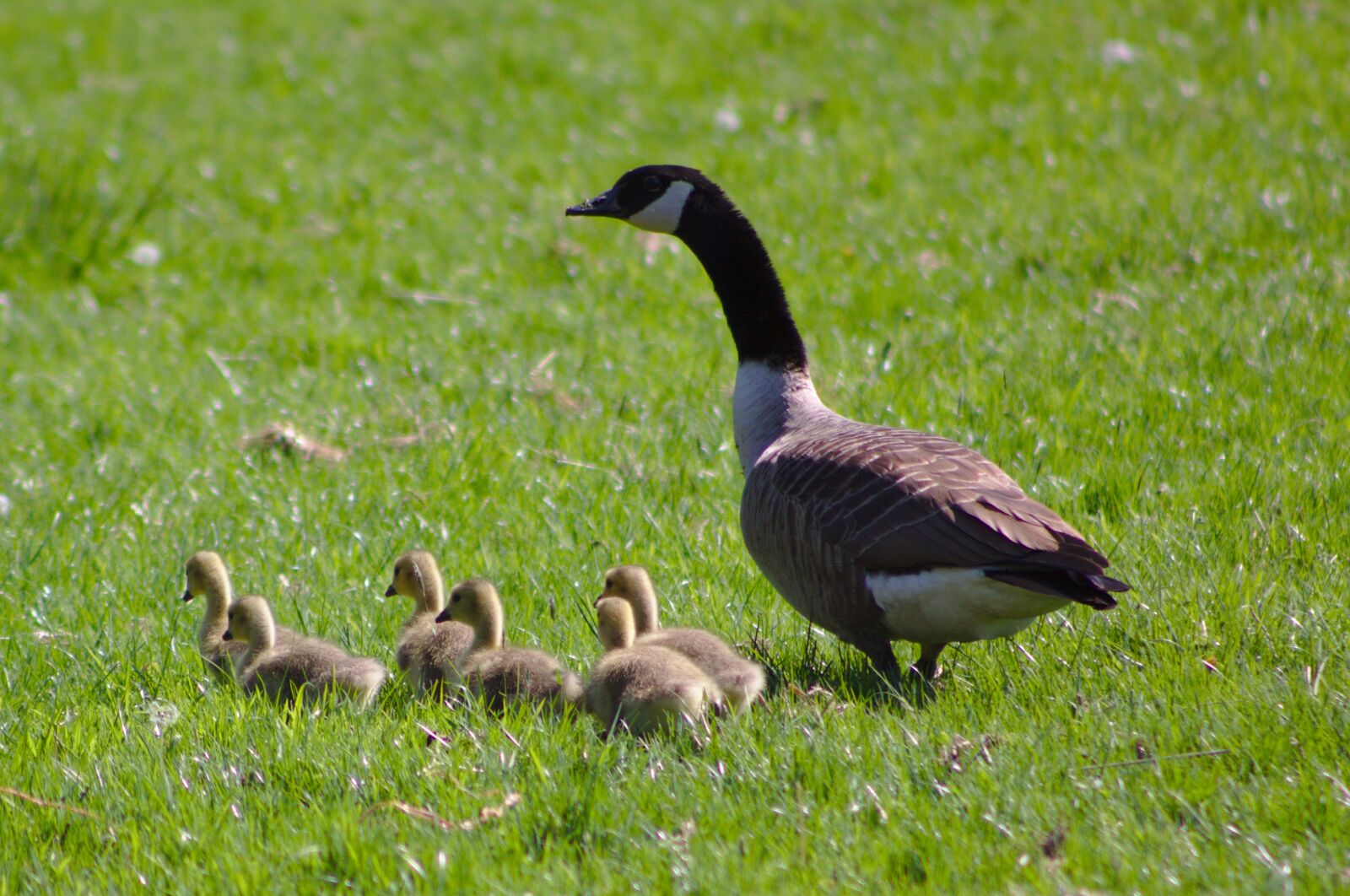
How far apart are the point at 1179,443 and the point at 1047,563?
8.64 feet

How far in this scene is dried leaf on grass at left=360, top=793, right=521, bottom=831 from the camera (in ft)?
13.2

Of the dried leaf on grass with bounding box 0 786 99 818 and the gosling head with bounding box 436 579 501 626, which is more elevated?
the gosling head with bounding box 436 579 501 626

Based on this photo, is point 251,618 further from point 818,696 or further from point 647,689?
point 818,696

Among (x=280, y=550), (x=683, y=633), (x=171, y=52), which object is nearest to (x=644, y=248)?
(x=280, y=550)

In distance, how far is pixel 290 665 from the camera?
512cm

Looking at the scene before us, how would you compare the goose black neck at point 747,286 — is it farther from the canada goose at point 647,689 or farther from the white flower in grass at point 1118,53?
the white flower in grass at point 1118,53

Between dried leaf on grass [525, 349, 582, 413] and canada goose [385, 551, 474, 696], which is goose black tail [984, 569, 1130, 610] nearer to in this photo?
canada goose [385, 551, 474, 696]

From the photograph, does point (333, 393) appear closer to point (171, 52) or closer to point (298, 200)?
point (298, 200)

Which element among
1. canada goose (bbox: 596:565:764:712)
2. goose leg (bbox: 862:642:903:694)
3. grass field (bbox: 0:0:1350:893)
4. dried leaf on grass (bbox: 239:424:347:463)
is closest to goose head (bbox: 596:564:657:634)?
canada goose (bbox: 596:565:764:712)

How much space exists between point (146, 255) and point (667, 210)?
6362 millimetres

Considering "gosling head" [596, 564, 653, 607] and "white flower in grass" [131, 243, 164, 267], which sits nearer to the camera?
"gosling head" [596, 564, 653, 607]

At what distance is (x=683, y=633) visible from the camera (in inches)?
201

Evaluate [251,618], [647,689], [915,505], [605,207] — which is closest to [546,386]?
[605,207]

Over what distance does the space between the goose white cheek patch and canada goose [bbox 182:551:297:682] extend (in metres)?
2.46
